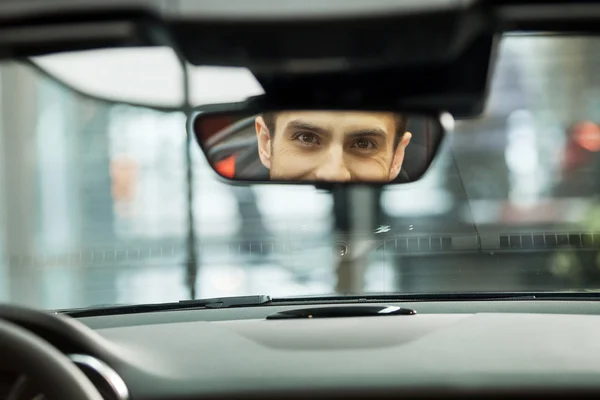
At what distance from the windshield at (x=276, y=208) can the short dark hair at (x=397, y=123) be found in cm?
11

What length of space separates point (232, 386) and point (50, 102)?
2054 mm

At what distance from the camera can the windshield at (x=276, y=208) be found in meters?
3.70

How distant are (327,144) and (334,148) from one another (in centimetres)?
3

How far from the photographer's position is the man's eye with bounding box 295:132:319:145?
305 centimetres

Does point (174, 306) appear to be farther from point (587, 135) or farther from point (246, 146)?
point (587, 135)

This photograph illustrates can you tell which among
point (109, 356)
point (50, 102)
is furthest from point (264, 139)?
point (50, 102)

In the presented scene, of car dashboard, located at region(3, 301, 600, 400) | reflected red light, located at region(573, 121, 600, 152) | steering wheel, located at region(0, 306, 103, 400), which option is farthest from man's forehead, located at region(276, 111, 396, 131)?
reflected red light, located at region(573, 121, 600, 152)

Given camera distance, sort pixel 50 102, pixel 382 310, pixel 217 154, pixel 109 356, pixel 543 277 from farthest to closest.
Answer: pixel 50 102 < pixel 543 277 < pixel 382 310 < pixel 217 154 < pixel 109 356

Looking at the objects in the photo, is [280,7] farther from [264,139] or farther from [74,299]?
[74,299]

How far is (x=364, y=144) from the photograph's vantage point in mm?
3047

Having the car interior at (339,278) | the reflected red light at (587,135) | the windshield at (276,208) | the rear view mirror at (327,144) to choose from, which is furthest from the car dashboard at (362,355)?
the reflected red light at (587,135)

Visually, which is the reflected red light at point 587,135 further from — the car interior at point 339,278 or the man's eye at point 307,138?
the man's eye at point 307,138

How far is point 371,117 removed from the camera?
10.1ft

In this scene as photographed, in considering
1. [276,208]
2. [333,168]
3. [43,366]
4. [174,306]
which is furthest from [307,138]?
[43,366]
